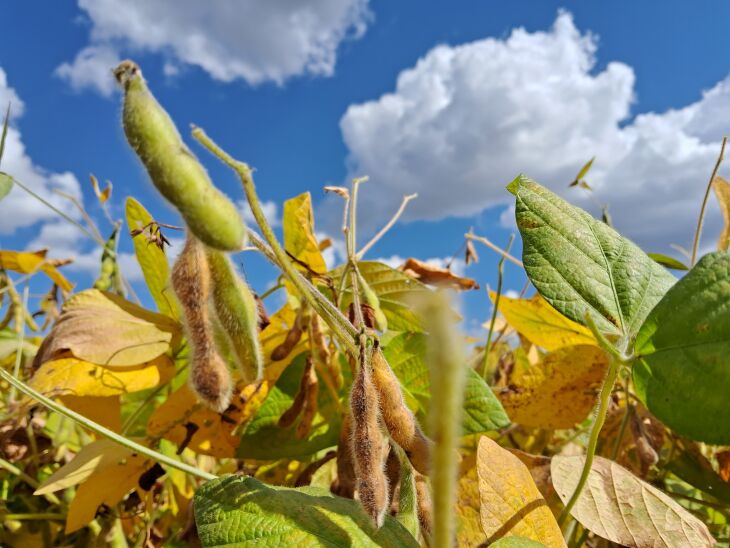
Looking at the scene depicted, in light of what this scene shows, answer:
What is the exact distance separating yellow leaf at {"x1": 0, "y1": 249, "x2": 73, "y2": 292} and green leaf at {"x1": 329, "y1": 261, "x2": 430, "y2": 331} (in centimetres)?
83

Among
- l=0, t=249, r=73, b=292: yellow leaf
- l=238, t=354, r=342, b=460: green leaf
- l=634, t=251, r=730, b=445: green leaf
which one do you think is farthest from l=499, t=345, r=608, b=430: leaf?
l=0, t=249, r=73, b=292: yellow leaf

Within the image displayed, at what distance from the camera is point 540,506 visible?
0.62 meters

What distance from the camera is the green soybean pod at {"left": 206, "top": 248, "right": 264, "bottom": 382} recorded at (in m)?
0.53

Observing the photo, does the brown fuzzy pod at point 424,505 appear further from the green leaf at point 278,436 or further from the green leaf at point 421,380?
the green leaf at point 278,436

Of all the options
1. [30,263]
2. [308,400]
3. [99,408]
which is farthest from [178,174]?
[30,263]

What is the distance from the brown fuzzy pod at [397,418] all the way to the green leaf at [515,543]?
84mm

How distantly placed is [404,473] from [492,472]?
91mm

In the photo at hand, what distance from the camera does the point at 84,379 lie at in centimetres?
95

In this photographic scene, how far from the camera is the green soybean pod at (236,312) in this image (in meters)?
0.53

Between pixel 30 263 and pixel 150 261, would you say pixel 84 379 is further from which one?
pixel 30 263

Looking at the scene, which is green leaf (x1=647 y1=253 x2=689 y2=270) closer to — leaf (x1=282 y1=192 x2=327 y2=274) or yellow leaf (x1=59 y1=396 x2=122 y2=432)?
leaf (x1=282 y1=192 x2=327 y2=274)

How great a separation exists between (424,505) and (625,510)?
0.25m

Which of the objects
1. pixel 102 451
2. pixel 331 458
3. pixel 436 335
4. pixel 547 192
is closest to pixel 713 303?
pixel 547 192

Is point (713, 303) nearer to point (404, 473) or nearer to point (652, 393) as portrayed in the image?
point (652, 393)
